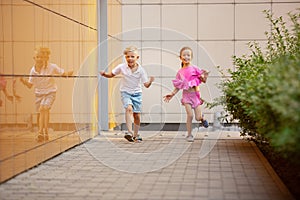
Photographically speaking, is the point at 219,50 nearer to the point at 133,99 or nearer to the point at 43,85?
the point at 133,99

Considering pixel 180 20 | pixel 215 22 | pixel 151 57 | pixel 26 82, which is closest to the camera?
pixel 26 82

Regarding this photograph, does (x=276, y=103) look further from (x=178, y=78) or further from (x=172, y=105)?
(x=172, y=105)

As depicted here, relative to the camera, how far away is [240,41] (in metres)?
14.9

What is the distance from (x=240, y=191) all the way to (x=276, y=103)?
1.61 metres

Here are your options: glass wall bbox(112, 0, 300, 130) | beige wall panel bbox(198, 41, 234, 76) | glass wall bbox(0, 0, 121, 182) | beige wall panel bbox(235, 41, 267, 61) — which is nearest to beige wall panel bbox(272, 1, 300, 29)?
glass wall bbox(112, 0, 300, 130)

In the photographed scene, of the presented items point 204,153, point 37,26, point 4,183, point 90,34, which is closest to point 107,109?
point 90,34

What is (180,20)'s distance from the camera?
49.3ft

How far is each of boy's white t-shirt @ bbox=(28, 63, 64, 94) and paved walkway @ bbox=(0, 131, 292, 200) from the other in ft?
3.18

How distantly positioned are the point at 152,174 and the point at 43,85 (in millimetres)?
2051

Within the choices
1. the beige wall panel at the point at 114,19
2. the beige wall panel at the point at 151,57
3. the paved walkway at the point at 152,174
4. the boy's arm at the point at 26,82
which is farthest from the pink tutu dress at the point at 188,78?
the boy's arm at the point at 26,82

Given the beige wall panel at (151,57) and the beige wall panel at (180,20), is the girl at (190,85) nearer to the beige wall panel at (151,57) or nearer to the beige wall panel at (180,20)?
the beige wall panel at (180,20)

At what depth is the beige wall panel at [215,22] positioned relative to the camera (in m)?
14.9

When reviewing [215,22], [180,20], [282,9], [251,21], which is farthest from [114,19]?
[282,9]

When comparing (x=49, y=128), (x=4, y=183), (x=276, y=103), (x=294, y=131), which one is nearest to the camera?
(x=294, y=131)
